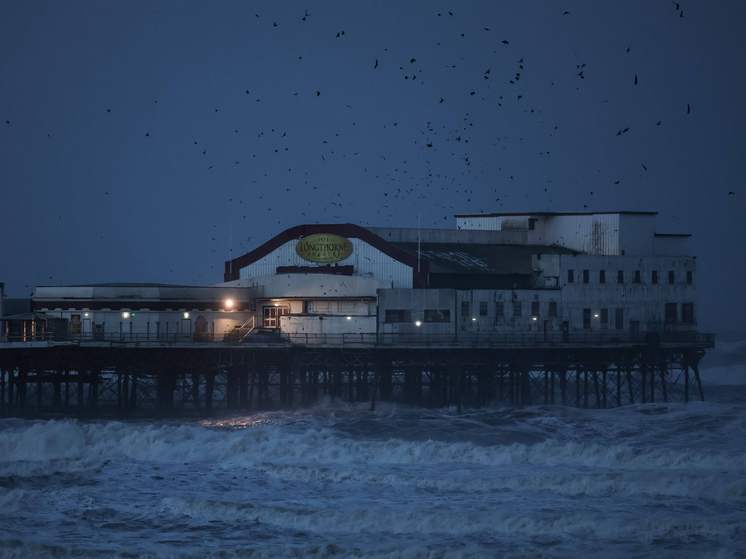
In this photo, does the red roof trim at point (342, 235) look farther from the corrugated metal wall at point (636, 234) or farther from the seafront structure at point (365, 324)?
the corrugated metal wall at point (636, 234)

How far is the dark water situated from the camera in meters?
31.3

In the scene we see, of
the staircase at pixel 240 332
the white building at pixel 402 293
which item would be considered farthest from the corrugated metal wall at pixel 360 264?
the staircase at pixel 240 332

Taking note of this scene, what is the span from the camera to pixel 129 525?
33062 millimetres

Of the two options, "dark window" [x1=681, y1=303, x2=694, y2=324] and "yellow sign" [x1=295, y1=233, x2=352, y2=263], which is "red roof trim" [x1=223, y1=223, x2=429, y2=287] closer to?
"yellow sign" [x1=295, y1=233, x2=352, y2=263]

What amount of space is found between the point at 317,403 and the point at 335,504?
28.8 m

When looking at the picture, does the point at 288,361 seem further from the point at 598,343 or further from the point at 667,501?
the point at 667,501

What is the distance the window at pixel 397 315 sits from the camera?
202 feet

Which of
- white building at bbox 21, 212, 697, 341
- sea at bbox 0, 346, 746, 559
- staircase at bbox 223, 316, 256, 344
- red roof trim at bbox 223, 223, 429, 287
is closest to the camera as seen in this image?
sea at bbox 0, 346, 746, 559

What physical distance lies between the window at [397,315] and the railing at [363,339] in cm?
121

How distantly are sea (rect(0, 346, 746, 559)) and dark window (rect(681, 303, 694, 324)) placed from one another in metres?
12.9

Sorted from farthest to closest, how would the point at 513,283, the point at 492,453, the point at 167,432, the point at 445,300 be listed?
the point at 513,283 → the point at 445,300 → the point at 167,432 → the point at 492,453

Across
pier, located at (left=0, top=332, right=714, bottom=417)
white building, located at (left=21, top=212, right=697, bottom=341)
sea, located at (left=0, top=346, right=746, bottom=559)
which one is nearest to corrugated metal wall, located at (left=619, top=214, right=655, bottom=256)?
white building, located at (left=21, top=212, right=697, bottom=341)

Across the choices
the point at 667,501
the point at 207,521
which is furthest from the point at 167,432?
the point at 667,501

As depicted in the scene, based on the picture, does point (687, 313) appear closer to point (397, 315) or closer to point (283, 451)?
point (397, 315)
